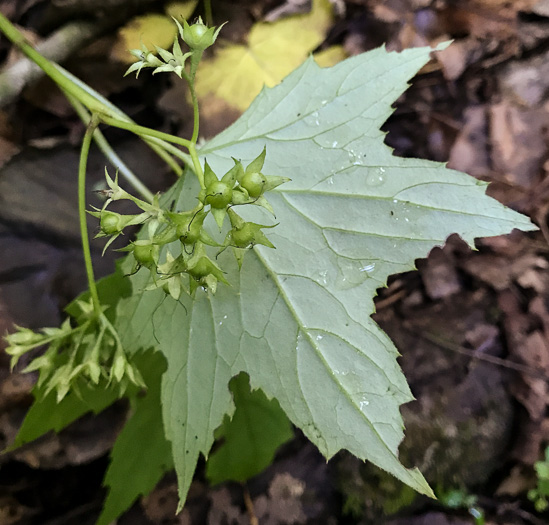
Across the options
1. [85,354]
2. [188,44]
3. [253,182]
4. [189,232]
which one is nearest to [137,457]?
[85,354]

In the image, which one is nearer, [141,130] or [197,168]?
[197,168]

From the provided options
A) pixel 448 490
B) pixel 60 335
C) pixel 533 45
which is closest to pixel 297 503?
pixel 448 490

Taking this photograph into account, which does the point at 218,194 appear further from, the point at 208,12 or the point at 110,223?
the point at 208,12

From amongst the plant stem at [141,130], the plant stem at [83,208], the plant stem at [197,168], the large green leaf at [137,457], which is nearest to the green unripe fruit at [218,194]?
the plant stem at [197,168]

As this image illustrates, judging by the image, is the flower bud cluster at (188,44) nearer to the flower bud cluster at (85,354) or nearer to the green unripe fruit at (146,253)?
the green unripe fruit at (146,253)

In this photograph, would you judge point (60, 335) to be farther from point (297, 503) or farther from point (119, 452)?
point (297, 503)

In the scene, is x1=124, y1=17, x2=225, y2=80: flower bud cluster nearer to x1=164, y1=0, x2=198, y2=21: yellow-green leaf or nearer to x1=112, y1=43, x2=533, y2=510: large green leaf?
x1=112, y1=43, x2=533, y2=510: large green leaf
